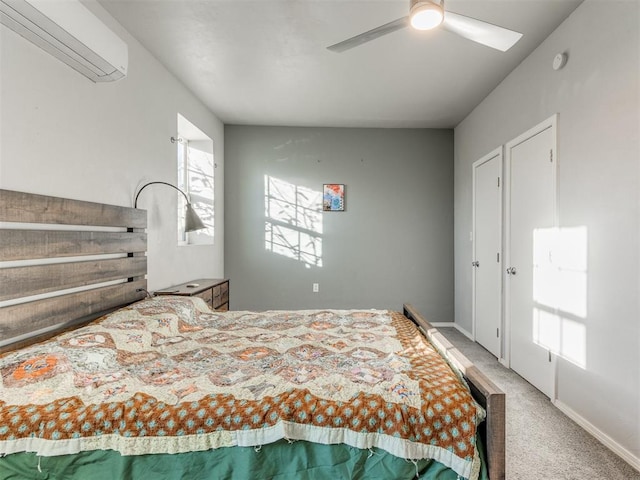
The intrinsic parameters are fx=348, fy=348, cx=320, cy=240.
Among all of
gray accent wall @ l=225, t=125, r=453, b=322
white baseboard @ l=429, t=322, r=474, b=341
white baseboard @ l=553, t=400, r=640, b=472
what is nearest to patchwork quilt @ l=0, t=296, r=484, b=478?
white baseboard @ l=553, t=400, r=640, b=472

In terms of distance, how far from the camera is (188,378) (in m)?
1.52

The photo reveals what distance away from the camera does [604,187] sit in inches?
80.0

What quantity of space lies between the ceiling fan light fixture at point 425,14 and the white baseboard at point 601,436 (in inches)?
96.8

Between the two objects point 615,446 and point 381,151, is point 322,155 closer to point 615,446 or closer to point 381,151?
point 381,151

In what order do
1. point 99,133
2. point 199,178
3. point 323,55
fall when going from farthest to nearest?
point 199,178
point 323,55
point 99,133

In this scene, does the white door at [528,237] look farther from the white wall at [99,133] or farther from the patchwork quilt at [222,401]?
the white wall at [99,133]

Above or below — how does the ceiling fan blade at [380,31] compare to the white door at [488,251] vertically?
above

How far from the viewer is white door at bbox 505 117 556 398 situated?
261cm

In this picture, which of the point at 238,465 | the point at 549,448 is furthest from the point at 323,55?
the point at 549,448

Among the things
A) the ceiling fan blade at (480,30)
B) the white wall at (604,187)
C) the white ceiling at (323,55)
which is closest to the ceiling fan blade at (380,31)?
the ceiling fan blade at (480,30)

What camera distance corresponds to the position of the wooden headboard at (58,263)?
62.8 inches

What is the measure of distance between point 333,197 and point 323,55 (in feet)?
6.81

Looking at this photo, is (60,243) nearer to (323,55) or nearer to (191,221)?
(191,221)

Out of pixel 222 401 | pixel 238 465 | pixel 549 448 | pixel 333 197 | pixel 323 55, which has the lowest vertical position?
pixel 549 448
